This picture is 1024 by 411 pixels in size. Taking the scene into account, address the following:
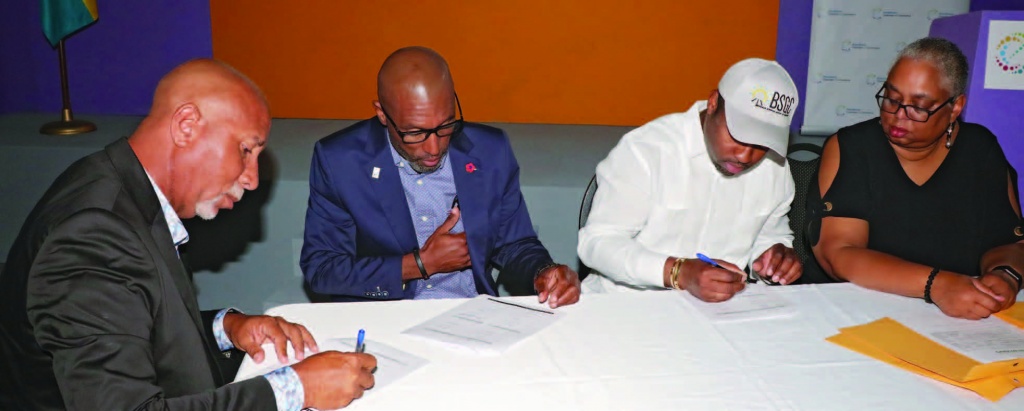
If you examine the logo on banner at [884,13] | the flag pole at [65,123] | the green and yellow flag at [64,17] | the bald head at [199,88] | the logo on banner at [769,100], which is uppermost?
the logo on banner at [884,13]

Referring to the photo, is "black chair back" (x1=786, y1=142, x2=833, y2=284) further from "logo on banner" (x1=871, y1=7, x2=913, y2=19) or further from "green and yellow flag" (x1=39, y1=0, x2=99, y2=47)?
"green and yellow flag" (x1=39, y1=0, x2=99, y2=47)

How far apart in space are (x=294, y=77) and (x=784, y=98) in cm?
398

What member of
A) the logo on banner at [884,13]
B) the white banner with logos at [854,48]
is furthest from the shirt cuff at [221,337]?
the logo on banner at [884,13]

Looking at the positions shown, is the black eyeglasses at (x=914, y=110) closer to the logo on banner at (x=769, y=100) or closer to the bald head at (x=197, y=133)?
the logo on banner at (x=769, y=100)

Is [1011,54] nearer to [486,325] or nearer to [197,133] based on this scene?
[486,325]

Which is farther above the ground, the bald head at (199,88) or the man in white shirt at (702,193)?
the bald head at (199,88)

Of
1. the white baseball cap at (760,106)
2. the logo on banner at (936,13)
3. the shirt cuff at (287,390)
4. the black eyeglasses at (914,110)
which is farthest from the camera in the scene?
the logo on banner at (936,13)

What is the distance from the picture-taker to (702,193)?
2.27m

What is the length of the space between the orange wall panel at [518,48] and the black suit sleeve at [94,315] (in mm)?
4093

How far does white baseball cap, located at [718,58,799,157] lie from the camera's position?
1.99 meters

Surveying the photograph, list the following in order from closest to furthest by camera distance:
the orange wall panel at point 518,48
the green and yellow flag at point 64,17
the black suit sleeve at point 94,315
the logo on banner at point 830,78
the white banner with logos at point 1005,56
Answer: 1. the black suit sleeve at point 94,315
2. the white banner with logos at point 1005,56
3. the green and yellow flag at point 64,17
4. the logo on banner at point 830,78
5. the orange wall panel at point 518,48

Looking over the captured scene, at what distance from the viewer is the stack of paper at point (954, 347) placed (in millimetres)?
1486

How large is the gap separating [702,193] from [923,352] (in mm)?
804

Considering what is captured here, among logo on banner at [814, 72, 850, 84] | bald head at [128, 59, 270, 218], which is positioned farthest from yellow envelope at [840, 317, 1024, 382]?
logo on banner at [814, 72, 850, 84]
